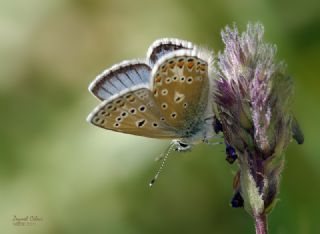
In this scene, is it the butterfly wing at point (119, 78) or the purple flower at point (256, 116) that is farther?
the butterfly wing at point (119, 78)

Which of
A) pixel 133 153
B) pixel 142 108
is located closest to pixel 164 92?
pixel 142 108

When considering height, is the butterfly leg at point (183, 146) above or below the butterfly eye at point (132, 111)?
below

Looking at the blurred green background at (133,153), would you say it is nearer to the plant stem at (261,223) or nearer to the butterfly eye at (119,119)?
the butterfly eye at (119,119)

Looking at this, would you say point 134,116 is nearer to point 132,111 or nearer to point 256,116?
point 132,111

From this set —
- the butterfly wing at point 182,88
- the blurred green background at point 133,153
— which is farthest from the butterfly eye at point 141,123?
the blurred green background at point 133,153

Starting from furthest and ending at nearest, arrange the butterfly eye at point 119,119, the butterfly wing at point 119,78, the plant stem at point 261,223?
1. the butterfly eye at point 119,119
2. the butterfly wing at point 119,78
3. the plant stem at point 261,223

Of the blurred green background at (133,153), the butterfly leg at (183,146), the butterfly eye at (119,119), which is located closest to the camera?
the butterfly eye at (119,119)

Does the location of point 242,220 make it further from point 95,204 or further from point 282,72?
point 282,72
